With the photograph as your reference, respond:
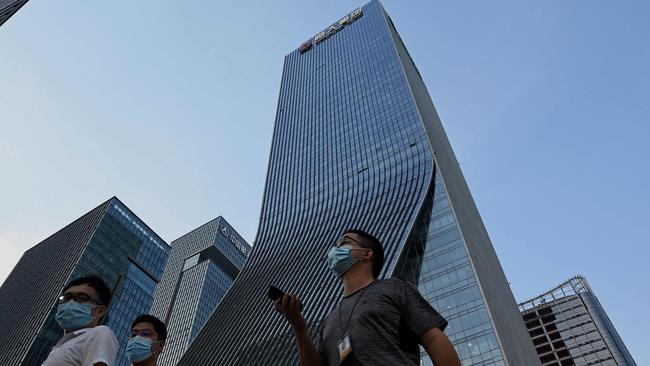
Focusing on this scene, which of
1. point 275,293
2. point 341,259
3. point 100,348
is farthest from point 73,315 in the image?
point 341,259

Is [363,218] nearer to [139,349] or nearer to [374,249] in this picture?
[139,349]

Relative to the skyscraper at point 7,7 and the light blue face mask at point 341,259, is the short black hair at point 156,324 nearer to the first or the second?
the light blue face mask at point 341,259

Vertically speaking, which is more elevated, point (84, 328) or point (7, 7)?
point (7, 7)

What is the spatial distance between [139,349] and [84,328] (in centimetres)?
87

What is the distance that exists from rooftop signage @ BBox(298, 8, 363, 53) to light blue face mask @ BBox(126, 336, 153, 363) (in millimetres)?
98547

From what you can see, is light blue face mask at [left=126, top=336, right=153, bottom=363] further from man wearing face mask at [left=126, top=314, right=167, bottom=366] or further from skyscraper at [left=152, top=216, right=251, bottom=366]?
skyscraper at [left=152, top=216, right=251, bottom=366]

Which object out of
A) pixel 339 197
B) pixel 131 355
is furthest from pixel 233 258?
pixel 131 355

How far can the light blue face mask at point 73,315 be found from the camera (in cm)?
482

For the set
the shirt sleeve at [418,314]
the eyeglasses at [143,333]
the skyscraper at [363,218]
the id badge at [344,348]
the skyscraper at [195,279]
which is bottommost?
the id badge at [344,348]

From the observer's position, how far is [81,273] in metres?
78.7

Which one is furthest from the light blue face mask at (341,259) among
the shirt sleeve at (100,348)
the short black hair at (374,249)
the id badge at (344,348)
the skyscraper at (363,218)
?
the skyscraper at (363,218)

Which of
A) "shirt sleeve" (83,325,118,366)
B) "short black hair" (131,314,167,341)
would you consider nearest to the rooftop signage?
"short black hair" (131,314,167,341)

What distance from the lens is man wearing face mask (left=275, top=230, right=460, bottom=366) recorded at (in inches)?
123

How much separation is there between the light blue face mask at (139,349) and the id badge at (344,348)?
10.2 ft
